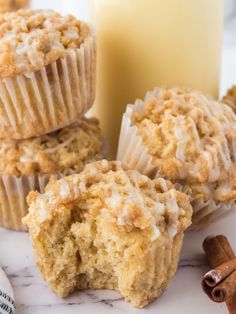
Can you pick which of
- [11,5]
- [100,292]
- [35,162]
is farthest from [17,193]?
[11,5]

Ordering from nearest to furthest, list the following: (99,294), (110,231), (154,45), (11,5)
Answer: (110,231)
(99,294)
(154,45)
(11,5)

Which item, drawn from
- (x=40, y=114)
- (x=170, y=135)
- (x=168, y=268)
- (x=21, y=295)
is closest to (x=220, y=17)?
(x=170, y=135)

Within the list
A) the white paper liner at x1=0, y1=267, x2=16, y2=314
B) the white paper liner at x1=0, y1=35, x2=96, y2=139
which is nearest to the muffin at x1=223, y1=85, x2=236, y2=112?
the white paper liner at x1=0, y1=35, x2=96, y2=139

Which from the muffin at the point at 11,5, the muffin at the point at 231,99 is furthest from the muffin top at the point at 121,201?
the muffin at the point at 11,5

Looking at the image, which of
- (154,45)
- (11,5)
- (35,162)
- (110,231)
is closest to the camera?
(110,231)

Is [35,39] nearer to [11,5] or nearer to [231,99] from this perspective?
[231,99]

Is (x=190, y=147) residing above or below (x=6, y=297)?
above

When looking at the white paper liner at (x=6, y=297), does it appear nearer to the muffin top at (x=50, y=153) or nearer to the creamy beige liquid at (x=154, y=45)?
the muffin top at (x=50, y=153)

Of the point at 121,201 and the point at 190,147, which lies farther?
the point at 190,147
